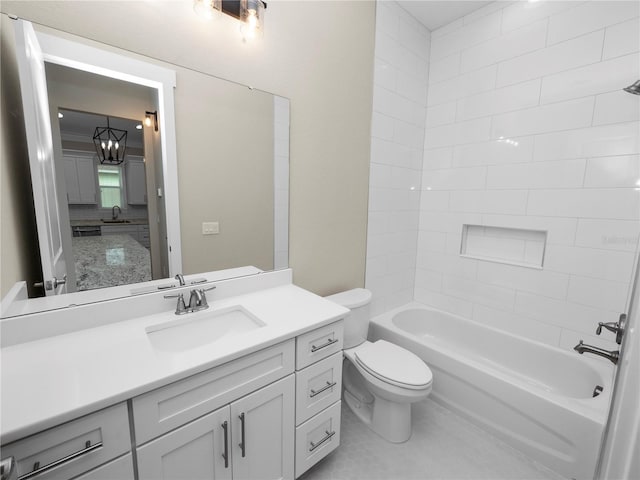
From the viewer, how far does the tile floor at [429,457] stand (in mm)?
1419

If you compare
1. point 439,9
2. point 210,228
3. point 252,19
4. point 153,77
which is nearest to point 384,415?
point 210,228

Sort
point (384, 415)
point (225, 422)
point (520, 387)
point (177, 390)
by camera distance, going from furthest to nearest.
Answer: point (384, 415) → point (520, 387) → point (225, 422) → point (177, 390)

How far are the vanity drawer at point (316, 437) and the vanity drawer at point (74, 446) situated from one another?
27.3 inches

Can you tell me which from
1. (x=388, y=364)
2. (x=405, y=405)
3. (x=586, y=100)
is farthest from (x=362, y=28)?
(x=405, y=405)

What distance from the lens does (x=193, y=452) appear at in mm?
909

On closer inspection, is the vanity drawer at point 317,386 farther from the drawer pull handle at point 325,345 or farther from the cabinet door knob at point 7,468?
the cabinet door knob at point 7,468

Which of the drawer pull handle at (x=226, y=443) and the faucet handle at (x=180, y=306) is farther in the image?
the faucet handle at (x=180, y=306)

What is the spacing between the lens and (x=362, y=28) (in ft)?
6.11

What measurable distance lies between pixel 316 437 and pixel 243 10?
202 cm

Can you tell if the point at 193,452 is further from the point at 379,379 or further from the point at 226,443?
the point at 379,379

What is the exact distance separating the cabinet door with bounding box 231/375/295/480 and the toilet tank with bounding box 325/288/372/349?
669mm

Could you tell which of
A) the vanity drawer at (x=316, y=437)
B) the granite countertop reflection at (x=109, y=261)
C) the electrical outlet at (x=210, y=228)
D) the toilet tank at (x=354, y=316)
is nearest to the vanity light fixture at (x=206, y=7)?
the electrical outlet at (x=210, y=228)

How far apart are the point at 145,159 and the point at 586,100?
7.82 ft

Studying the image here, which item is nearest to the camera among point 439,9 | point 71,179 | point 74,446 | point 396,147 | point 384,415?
point 74,446
